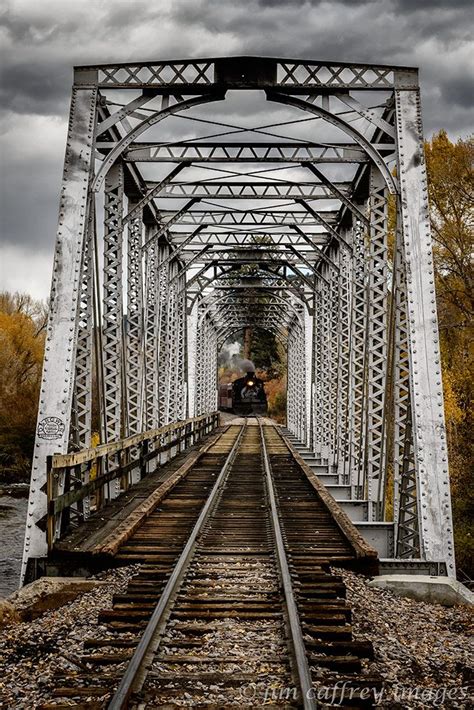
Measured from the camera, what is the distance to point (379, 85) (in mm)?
10102

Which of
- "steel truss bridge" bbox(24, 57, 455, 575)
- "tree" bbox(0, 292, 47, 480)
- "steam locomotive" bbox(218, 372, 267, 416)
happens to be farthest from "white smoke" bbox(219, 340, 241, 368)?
"steel truss bridge" bbox(24, 57, 455, 575)

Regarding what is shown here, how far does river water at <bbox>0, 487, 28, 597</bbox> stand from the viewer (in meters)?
14.2

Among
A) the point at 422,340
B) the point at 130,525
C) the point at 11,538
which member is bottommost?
the point at 11,538

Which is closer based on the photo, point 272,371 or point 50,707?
point 50,707

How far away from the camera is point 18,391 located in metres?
34.7

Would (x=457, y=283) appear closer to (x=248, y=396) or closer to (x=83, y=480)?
(x=83, y=480)

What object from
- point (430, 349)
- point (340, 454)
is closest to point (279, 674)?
point (430, 349)

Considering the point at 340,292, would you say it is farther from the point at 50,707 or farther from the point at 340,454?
the point at 50,707

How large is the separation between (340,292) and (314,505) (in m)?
8.55

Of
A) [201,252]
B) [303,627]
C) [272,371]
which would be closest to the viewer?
[303,627]

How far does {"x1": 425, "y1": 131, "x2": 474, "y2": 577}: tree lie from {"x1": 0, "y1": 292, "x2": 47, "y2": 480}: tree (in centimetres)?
1652

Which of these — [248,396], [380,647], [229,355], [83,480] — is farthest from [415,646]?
[229,355]

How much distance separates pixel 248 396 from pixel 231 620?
53148 mm

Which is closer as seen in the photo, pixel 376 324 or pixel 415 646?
pixel 415 646
